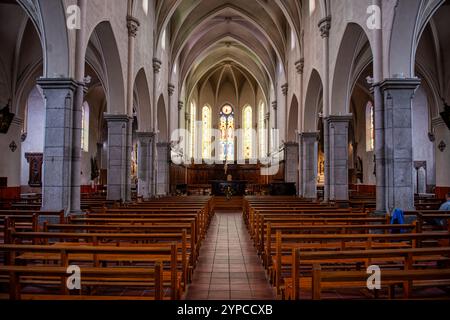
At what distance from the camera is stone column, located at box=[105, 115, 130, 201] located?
1547 centimetres

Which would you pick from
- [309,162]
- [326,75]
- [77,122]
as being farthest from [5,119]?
[309,162]

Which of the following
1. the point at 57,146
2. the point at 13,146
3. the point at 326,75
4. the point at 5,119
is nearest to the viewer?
the point at 57,146

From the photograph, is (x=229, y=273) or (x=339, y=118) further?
(x=339, y=118)

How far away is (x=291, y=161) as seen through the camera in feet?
88.6

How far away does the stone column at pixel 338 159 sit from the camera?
1550 cm

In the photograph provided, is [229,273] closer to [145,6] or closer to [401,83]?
[401,83]

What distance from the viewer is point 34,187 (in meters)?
23.4

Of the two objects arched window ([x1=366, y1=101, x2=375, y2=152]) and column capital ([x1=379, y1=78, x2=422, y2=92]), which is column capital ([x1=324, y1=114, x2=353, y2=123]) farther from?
arched window ([x1=366, y1=101, x2=375, y2=152])

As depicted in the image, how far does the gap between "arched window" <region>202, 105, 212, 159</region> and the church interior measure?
3.81 metres

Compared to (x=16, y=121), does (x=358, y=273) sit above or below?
below

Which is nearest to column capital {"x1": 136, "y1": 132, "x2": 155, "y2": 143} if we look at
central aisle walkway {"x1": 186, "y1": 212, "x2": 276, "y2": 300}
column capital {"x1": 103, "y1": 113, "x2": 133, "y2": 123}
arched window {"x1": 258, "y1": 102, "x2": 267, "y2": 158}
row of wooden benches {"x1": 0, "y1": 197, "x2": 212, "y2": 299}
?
column capital {"x1": 103, "y1": 113, "x2": 133, "y2": 123}

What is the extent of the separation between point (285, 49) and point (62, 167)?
20498 millimetres

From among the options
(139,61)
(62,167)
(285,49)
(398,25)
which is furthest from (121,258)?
(285,49)

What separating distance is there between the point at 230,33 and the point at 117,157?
20162 millimetres
